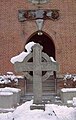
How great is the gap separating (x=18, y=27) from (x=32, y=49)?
882cm

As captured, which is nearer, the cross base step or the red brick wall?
the cross base step

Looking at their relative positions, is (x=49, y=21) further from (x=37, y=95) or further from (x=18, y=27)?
(x=37, y=95)

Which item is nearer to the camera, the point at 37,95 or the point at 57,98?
the point at 37,95

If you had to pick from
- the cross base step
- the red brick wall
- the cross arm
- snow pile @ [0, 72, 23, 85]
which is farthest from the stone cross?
the red brick wall

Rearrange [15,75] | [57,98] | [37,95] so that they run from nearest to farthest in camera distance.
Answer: [37,95] → [57,98] → [15,75]

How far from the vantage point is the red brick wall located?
15945 mm

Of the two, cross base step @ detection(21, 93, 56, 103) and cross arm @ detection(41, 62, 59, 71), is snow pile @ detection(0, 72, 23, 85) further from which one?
cross arm @ detection(41, 62, 59, 71)

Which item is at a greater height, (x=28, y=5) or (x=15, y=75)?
(x=28, y=5)

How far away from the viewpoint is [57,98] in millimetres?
14500

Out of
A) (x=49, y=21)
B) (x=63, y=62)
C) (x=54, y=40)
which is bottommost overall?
(x=63, y=62)

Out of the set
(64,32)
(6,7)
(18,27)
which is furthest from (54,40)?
(6,7)

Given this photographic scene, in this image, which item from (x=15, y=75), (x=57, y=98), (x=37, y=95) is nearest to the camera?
(x=37, y=95)

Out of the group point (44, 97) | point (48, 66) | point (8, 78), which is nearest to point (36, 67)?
point (48, 66)

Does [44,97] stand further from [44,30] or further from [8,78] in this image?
[44,30]
